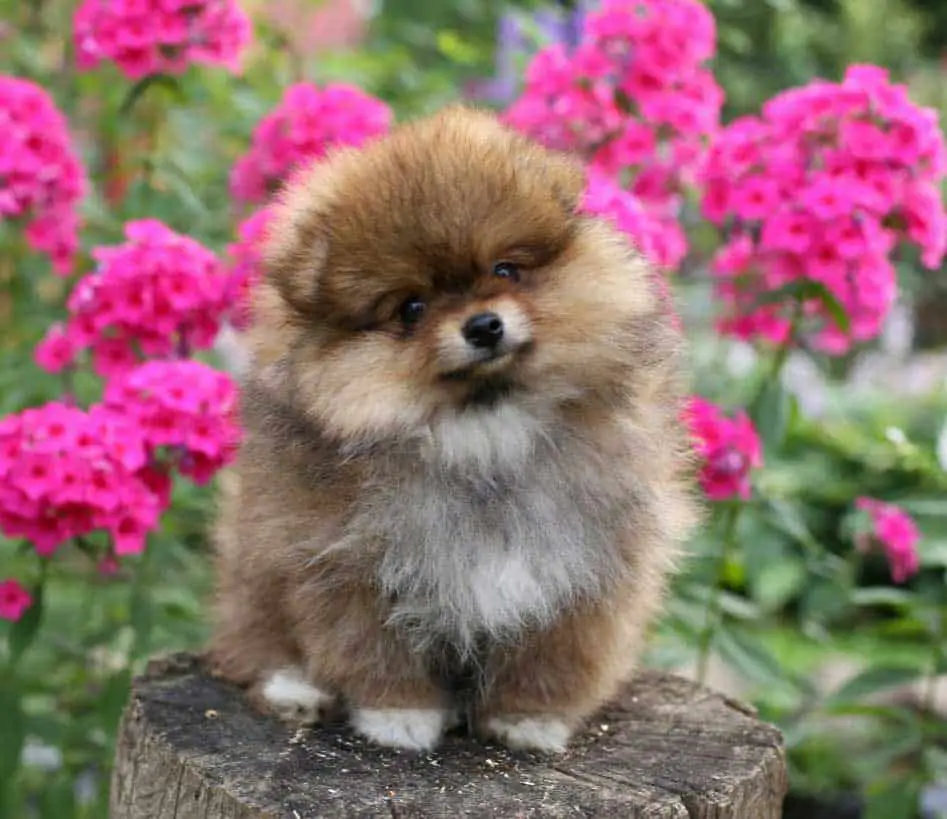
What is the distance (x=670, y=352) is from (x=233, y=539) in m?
1.00

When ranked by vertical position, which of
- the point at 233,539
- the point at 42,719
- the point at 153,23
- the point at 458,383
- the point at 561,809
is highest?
the point at 153,23

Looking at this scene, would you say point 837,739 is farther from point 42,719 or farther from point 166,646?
point 42,719

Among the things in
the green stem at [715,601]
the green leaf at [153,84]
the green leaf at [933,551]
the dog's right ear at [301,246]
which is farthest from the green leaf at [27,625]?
the green leaf at [933,551]

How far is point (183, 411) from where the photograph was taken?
3.16 m

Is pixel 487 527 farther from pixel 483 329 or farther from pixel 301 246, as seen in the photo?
pixel 301 246

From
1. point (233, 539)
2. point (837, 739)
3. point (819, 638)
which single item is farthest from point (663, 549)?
point (837, 739)

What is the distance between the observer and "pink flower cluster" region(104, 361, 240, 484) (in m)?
3.17

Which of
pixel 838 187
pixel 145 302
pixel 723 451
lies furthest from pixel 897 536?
pixel 145 302

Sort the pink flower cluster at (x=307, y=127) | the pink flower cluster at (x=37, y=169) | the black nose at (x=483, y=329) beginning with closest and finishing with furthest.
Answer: the black nose at (x=483, y=329)
the pink flower cluster at (x=37, y=169)
the pink flower cluster at (x=307, y=127)

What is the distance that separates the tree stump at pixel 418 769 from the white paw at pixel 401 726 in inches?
0.9

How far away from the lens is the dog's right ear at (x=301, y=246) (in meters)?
2.41

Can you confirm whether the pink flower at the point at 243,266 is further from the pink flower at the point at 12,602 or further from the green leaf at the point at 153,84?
the pink flower at the point at 12,602

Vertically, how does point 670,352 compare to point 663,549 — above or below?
above

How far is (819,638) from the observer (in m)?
4.18
